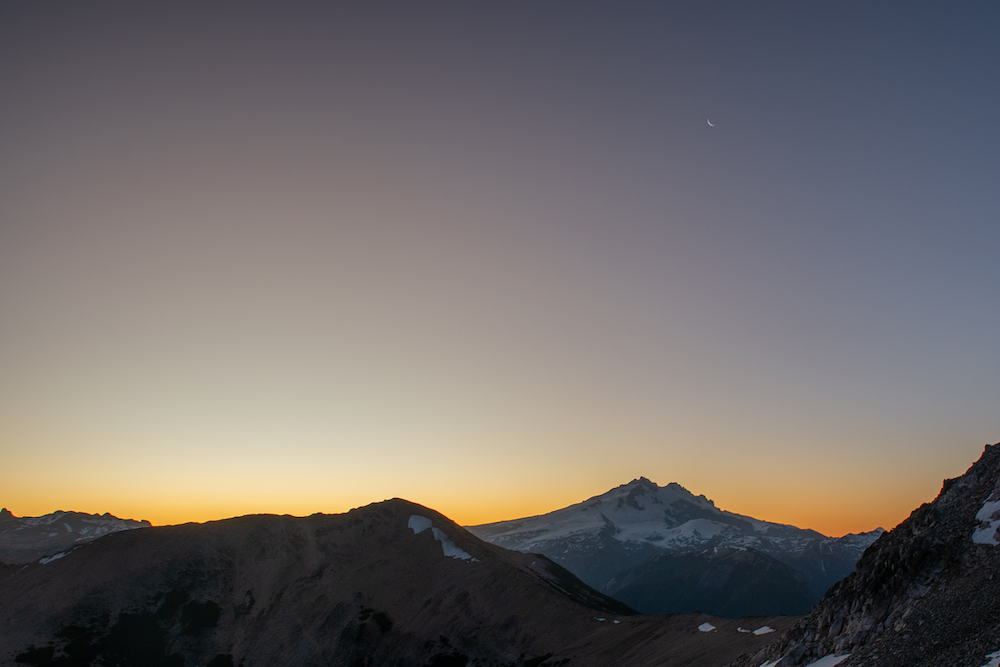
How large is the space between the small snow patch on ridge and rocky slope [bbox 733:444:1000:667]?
295 feet

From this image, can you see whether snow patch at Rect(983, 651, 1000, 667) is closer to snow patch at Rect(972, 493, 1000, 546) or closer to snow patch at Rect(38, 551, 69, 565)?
snow patch at Rect(972, 493, 1000, 546)

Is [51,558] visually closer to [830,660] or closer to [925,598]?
[830,660]

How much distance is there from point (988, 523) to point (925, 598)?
724 cm

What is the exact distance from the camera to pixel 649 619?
9388 cm

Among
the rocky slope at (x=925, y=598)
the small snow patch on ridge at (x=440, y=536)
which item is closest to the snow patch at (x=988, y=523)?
the rocky slope at (x=925, y=598)

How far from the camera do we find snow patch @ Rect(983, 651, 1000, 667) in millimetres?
30397

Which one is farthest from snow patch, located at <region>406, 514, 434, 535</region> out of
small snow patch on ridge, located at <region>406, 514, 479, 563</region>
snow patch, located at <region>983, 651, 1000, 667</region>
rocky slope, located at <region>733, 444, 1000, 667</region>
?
snow patch, located at <region>983, 651, 1000, 667</region>

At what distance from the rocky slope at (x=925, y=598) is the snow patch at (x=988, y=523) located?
0.22ft

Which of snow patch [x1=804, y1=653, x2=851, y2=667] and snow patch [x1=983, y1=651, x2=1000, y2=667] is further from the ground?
snow patch [x1=983, y1=651, x2=1000, y2=667]

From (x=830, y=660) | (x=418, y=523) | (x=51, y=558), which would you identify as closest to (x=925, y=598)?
(x=830, y=660)

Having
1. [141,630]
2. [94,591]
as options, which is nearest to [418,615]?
[141,630]

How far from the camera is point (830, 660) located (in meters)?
42.9

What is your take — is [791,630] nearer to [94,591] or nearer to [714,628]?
[714,628]

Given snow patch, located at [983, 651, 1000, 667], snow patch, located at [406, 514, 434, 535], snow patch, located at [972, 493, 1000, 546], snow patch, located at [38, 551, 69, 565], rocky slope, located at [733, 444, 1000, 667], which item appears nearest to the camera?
snow patch, located at [983, 651, 1000, 667]
